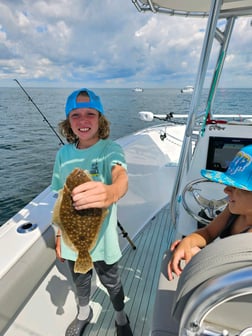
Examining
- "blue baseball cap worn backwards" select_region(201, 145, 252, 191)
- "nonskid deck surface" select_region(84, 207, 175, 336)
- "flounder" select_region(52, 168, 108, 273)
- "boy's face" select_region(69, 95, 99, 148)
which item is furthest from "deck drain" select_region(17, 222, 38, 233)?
"blue baseball cap worn backwards" select_region(201, 145, 252, 191)

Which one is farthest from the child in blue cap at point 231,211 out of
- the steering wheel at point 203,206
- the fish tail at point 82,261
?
the fish tail at point 82,261

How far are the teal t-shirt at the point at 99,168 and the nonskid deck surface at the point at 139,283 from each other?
2.42 ft

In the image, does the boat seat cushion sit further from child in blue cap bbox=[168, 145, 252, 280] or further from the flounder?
the flounder

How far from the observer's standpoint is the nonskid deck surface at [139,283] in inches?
71.7

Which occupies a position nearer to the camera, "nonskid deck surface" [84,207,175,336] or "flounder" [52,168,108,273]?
"flounder" [52,168,108,273]

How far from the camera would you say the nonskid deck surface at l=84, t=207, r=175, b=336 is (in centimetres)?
182

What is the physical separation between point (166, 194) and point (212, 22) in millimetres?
2465

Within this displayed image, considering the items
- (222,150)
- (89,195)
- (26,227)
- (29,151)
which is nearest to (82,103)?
(89,195)

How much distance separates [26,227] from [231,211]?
1256 millimetres

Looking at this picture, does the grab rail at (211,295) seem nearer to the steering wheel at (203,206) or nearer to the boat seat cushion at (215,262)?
the boat seat cushion at (215,262)

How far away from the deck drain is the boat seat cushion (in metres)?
1.22

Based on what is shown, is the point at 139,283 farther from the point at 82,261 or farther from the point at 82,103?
the point at 82,103

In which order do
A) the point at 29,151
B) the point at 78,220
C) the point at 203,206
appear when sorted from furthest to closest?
the point at 29,151
the point at 203,206
the point at 78,220

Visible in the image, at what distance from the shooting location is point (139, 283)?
7.30ft
